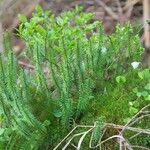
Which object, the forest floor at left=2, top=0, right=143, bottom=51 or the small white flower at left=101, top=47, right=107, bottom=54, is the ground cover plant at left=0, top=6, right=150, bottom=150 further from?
the forest floor at left=2, top=0, right=143, bottom=51

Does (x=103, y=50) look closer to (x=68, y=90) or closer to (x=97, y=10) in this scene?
(x=68, y=90)

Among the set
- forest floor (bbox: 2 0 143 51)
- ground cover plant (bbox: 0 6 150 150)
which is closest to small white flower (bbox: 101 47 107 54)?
ground cover plant (bbox: 0 6 150 150)

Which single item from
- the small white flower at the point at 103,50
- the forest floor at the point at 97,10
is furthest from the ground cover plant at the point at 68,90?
the forest floor at the point at 97,10

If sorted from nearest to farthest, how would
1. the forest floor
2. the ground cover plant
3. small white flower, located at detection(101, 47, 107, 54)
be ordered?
the ground cover plant < small white flower, located at detection(101, 47, 107, 54) < the forest floor

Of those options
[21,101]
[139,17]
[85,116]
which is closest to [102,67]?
[85,116]

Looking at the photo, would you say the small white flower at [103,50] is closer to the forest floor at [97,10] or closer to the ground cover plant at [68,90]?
the ground cover plant at [68,90]

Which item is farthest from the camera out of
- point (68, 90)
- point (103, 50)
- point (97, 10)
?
point (97, 10)

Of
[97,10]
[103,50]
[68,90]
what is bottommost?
[68,90]

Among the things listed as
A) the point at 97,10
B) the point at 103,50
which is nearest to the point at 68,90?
the point at 103,50

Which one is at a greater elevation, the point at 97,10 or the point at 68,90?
the point at 97,10
